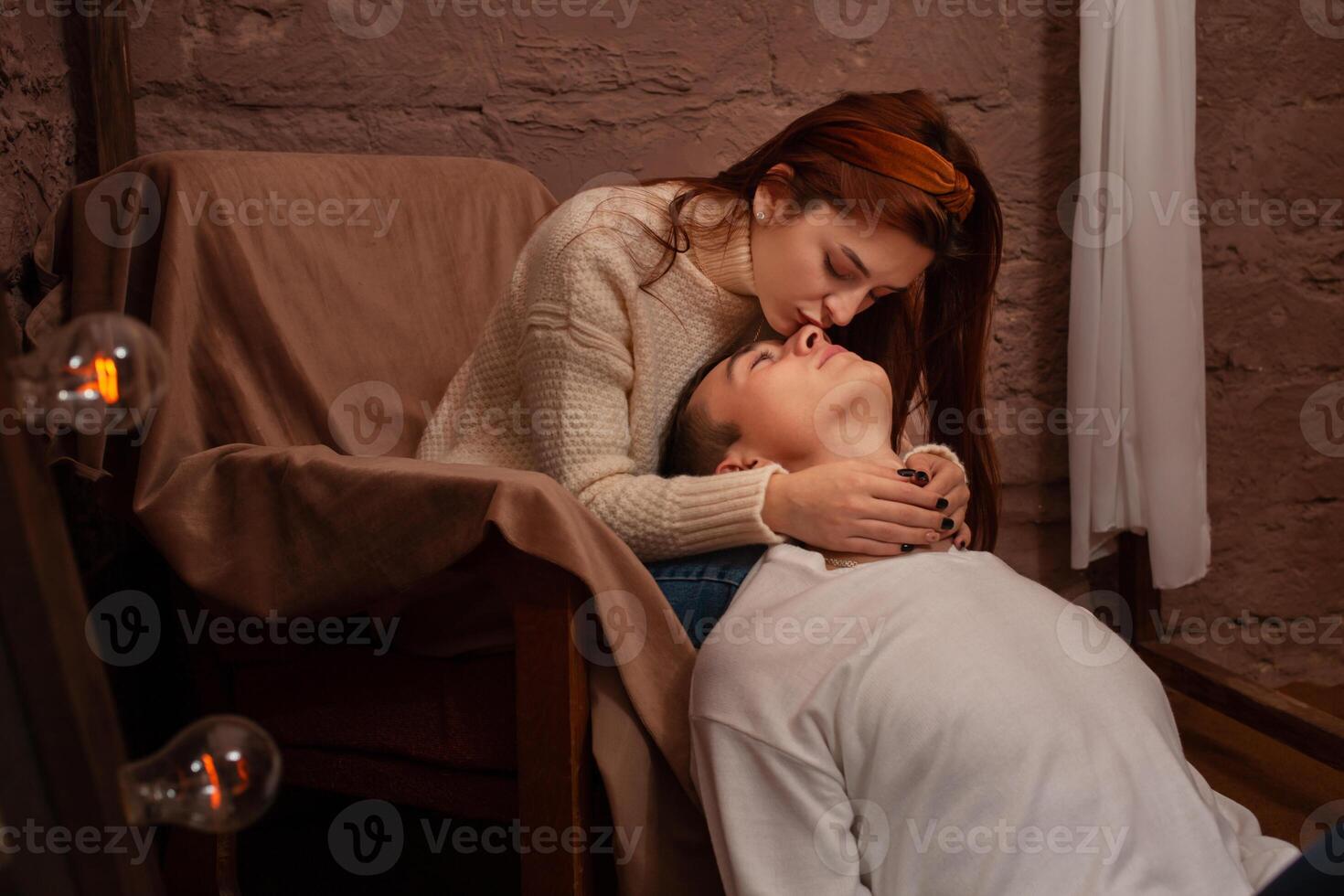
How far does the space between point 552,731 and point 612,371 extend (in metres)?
0.56

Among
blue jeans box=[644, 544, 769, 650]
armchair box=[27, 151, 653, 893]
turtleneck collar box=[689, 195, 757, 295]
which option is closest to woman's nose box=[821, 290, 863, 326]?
turtleneck collar box=[689, 195, 757, 295]

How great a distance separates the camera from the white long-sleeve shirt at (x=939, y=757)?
3.86ft

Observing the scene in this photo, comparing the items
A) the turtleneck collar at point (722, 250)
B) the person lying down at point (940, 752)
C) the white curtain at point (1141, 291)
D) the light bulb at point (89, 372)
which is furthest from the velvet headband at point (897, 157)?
the light bulb at point (89, 372)

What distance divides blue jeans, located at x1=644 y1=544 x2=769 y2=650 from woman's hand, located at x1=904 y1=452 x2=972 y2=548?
0.25 metres

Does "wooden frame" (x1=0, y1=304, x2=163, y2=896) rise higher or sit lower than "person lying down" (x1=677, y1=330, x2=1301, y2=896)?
higher

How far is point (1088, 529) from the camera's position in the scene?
2.40m

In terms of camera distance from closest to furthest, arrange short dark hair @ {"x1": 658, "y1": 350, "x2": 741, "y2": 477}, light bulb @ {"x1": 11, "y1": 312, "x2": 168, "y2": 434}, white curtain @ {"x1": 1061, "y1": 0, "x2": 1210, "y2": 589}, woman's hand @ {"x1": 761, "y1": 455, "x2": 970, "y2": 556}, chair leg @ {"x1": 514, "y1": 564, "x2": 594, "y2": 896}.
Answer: light bulb @ {"x1": 11, "y1": 312, "x2": 168, "y2": 434}, chair leg @ {"x1": 514, "y1": 564, "x2": 594, "y2": 896}, woman's hand @ {"x1": 761, "y1": 455, "x2": 970, "y2": 556}, short dark hair @ {"x1": 658, "y1": 350, "x2": 741, "y2": 477}, white curtain @ {"x1": 1061, "y1": 0, "x2": 1210, "y2": 589}

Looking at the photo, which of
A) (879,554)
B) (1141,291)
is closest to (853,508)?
(879,554)

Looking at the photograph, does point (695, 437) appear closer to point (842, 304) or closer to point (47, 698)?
point (842, 304)

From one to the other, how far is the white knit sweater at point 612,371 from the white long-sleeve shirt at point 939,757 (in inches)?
8.4

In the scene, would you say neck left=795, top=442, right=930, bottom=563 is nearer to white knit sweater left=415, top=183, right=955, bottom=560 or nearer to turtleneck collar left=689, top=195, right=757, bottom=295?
white knit sweater left=415, top=183, right=955, bottom=560

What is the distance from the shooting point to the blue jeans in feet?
4.97

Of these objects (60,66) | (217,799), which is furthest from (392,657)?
(60,66)

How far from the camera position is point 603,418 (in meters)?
1.63
